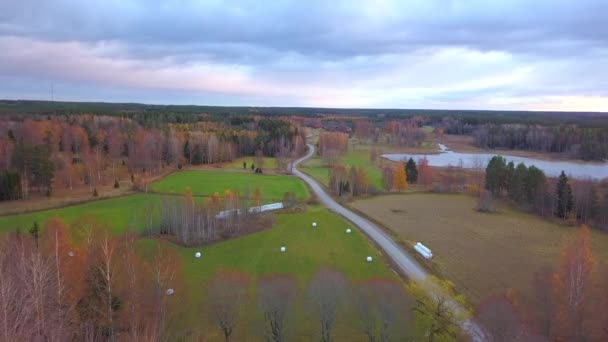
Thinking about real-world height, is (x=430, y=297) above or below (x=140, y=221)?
above

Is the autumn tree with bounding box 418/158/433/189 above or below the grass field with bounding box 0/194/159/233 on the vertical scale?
above

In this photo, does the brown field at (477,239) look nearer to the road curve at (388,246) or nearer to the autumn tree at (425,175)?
the road curve at (388,246)

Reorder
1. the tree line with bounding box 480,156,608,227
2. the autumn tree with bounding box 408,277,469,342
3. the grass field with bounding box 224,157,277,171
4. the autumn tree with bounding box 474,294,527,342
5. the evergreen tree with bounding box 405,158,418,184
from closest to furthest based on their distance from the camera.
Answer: the autumn tree with bounding box 474,294,527,342
the autumn tree with bounding box 408,277,469,342
the tree line with bounding box 480,156,608,227
the evergreen tree with bounding box 405,158,418,184
the grass field with bounding box 224,157,277,171

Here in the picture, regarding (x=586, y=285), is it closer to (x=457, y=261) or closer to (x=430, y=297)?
(x=430, y=297)

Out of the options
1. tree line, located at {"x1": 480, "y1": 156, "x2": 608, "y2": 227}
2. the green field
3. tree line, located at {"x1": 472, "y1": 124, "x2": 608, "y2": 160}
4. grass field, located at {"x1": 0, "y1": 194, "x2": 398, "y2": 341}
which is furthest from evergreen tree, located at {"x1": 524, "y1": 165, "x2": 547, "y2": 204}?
tree line, located at {"x1": 472, "y1": 124, "x2": 608, "y2": 160}

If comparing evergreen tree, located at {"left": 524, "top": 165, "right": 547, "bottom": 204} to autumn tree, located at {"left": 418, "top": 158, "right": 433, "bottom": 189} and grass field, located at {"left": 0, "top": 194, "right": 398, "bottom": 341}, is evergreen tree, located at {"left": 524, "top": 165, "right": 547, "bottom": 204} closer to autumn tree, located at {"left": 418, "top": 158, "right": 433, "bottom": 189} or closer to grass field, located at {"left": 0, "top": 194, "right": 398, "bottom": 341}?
autumn tree, located at {"left": 418, "top": 158, "right": 433, "bottom": 189}

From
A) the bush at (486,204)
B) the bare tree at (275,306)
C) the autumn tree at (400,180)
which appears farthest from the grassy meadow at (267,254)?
the bush at (486,204)

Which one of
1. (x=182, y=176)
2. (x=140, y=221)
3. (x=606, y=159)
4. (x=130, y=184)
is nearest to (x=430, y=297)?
(x=140, y=221)
